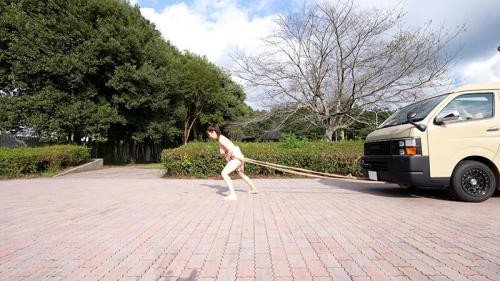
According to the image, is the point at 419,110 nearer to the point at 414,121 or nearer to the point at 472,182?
the point at 414,121

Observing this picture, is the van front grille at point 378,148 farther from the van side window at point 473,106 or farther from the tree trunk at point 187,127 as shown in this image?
Result: the tree trunk at point 187,127

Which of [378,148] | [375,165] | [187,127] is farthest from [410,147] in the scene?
[187,127]

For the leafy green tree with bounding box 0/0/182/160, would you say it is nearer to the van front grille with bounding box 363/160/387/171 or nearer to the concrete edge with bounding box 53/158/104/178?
the concrete edge with bounding box 53/158/104/178

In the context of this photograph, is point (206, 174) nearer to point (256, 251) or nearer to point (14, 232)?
point (14, 232)

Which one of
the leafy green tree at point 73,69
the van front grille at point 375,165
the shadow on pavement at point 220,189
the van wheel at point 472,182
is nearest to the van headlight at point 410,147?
the van front grille at point 375,165

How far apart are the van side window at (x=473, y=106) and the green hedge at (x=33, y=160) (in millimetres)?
13208

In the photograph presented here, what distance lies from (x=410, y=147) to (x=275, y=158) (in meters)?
5.59

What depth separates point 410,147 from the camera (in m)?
6.28

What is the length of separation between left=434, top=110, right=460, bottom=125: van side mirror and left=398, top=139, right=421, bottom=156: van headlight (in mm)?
543

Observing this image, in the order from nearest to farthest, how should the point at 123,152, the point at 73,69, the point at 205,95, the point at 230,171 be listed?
the point at 230,171 → the point at 73,69 → the point at 123,152 → the point at 205,95

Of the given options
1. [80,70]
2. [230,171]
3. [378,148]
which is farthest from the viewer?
[80,70]

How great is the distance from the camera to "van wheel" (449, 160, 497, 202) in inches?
246

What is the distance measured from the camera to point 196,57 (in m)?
36.1

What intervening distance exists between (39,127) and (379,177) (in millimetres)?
17249
